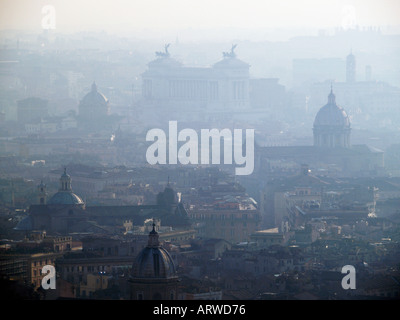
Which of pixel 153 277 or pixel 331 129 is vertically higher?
pixel 331 129

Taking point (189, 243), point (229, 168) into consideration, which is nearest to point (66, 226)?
point (189, 243)

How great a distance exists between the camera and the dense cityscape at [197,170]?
50812 mm

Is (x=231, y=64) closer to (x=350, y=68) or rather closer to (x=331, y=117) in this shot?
(x=350, y=68)

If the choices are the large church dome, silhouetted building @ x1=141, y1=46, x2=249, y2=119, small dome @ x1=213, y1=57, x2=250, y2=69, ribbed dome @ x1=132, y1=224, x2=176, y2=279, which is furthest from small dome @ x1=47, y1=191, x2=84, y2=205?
small dome @ x1=213, y1=57, x2=250, y2=69

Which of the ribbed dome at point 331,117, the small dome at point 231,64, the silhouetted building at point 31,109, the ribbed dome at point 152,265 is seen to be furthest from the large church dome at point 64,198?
the small dome at point 231,64

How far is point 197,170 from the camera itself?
84.6 meters

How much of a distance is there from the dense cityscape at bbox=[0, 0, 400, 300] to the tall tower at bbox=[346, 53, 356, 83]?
23 centimetres

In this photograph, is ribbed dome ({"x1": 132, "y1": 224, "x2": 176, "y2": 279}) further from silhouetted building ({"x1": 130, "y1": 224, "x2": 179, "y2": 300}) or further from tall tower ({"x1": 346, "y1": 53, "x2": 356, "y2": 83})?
tall tower ({"x1": 346, "y1": 53, "x2": 356, "y2": 83})

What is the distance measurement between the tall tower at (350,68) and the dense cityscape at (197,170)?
0.75ft

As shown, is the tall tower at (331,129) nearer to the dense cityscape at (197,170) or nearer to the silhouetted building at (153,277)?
the dense cityscape at (197,170)

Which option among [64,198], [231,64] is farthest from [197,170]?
[231,64]

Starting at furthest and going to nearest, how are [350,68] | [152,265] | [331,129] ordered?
[350,68], [331,129], [152,265]

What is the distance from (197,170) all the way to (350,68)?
2632 inches
